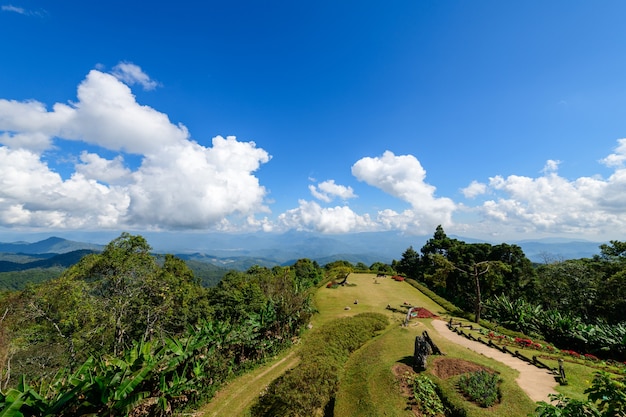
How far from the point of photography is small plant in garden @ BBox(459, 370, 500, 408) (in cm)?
1305

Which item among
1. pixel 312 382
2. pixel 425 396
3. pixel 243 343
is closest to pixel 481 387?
pixel 425 396

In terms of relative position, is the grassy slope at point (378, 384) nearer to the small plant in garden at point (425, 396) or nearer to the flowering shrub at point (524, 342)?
the small plant in garden at point (425, 396)

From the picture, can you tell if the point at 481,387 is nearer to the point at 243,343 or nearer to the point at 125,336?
the point at 243,343

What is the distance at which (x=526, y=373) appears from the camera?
52.6 ft

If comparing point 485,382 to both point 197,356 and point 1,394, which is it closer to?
point 197,356

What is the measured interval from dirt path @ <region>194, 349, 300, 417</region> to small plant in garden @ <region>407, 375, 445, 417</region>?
1056 centimetres

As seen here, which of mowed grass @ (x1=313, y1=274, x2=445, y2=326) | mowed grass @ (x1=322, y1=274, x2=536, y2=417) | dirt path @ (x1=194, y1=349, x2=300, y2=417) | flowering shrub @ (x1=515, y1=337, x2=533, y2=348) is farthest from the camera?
mowed grass @ (x1=313, y1=274, x2=445, y2=326)

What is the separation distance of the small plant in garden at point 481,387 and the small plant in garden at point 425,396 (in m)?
1.51

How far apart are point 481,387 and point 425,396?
2850 mm

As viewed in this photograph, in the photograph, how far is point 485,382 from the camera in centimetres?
1421

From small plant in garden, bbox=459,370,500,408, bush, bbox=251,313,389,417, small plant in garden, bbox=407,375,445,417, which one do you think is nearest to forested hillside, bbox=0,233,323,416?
bush, bbox=251,313,389,417

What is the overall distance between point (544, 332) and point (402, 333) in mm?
13931

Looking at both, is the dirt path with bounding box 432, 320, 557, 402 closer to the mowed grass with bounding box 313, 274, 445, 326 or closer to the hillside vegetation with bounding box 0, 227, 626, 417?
the hillside vegetation with bounding box 0, 227, 626, 417

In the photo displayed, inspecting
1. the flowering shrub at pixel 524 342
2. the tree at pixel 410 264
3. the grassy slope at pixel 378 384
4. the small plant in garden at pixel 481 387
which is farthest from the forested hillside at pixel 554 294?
the tree at pixel 410 264
